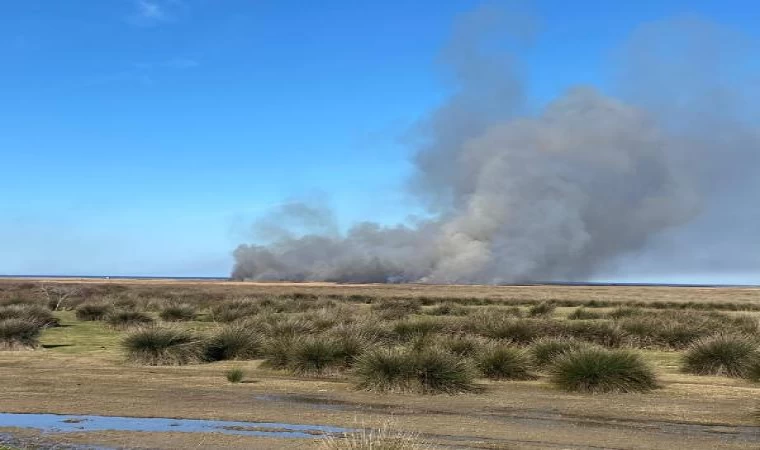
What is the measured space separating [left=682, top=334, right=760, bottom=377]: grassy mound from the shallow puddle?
11.9 meters

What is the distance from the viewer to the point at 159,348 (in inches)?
827

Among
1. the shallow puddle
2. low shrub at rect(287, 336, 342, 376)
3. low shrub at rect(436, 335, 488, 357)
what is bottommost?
the shallow puddle

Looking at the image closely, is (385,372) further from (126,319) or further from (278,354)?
(126,319)

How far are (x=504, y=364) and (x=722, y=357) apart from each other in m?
6.05

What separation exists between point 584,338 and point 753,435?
1349cm

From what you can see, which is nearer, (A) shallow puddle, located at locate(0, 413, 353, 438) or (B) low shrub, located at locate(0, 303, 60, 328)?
(A) shallow puddle, located at locate(0, 413, 353, 438)

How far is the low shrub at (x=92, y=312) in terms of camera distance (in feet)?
124

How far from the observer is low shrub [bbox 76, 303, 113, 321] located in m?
37.7

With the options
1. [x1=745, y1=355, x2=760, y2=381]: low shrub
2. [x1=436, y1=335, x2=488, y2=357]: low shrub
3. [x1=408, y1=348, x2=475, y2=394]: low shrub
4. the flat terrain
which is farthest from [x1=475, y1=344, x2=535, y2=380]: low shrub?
[x1=745, y1=355, x2=760, y2=381]: low shrub

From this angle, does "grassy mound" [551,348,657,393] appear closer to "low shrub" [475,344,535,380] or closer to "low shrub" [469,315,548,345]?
"low shrub" [475,344,535,380]

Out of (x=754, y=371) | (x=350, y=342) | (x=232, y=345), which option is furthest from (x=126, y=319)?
(x=754, y=371)

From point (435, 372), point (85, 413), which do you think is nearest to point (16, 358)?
point (85, 413)

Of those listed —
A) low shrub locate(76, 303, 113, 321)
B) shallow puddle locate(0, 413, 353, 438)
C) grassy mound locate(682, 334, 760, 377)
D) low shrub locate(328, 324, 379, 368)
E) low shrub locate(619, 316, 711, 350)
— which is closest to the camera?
shallow puddle locate(0, 413, 353, 438)

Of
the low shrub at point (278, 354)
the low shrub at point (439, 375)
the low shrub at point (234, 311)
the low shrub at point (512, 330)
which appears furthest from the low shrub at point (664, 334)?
the low shrub at point (234, 311)
